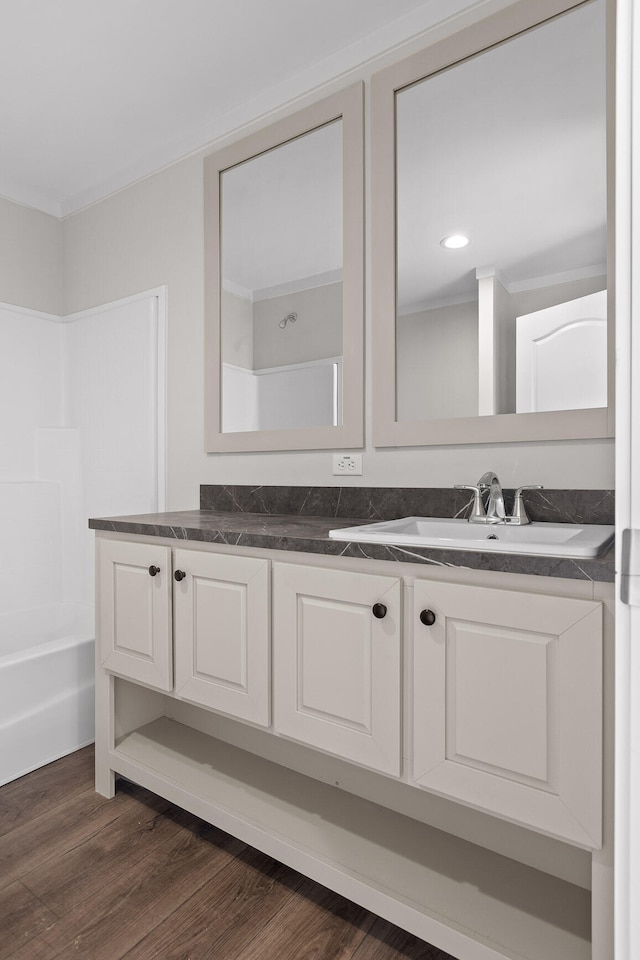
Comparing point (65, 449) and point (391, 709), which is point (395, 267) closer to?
point (391, 709)

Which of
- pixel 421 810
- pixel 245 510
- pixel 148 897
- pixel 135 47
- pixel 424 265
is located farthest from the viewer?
pixel 245 510

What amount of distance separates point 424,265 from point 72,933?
197 cm

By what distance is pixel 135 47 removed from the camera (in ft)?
6.07

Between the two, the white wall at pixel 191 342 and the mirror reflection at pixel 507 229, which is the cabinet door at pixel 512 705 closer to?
the white wall at pixel 191 342

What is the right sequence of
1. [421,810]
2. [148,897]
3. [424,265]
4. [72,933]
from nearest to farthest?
1. [72,933]
2. [148,897]
3. [421,810]
4. [424,265]

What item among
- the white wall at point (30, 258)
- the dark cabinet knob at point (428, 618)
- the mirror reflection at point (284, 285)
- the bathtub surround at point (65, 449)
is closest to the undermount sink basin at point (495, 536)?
the dark cabinet knob at point (428, 618)

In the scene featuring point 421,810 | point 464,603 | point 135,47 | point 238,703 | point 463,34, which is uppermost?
point 135,47

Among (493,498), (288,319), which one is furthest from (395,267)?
(493,498)

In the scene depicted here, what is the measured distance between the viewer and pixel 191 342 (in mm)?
2299

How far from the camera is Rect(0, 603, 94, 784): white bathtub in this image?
6.27 feet

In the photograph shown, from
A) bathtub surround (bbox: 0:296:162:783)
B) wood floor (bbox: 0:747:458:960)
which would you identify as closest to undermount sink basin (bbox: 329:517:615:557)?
wood floor (bbox: 0:747:458:960)

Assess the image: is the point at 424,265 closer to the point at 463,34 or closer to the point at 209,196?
the point at 463,34

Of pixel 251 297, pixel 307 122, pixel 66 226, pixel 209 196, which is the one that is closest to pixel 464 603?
pixel 251 297

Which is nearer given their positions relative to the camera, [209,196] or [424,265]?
[424,265]
